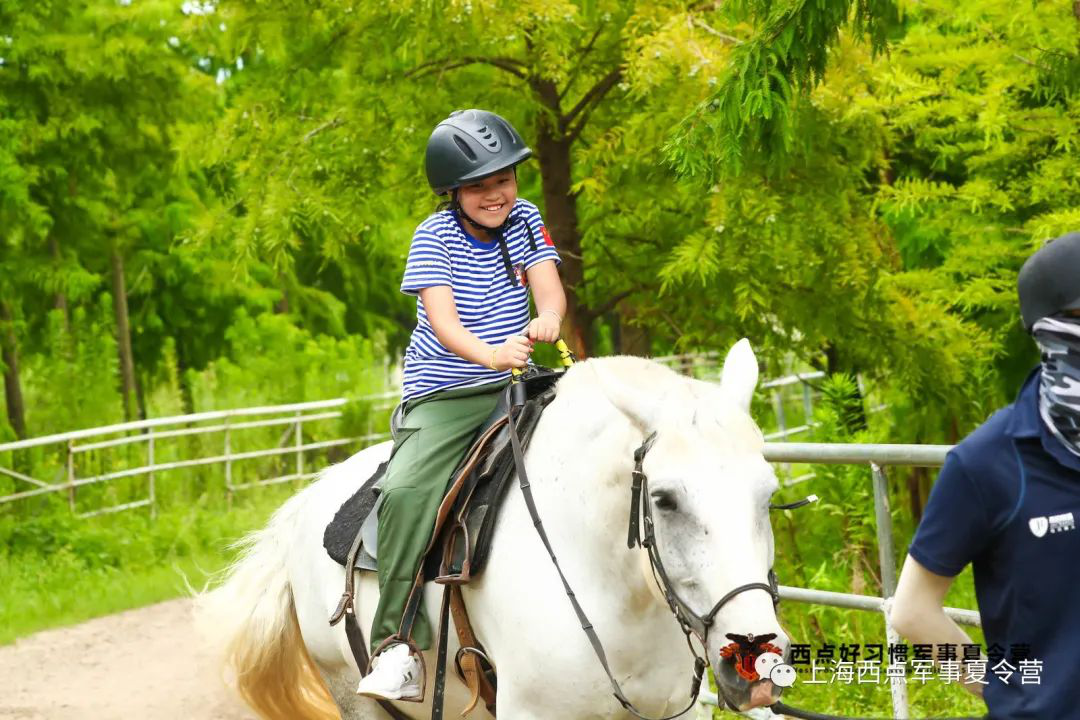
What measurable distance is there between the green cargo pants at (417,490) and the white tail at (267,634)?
140 cm

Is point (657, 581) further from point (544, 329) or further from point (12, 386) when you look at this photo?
point (12, 386)

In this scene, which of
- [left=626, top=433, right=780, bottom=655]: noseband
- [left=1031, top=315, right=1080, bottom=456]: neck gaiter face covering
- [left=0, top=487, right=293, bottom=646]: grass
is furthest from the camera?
[left=0, top=487, right=293, bottom=646]: grass

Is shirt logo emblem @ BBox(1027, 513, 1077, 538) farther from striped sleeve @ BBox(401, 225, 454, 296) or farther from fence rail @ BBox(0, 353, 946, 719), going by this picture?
striped sleeve @ BBox(401, 225, 454, 296)

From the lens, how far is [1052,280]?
7.89 ft

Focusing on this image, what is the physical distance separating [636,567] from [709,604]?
0.53 m

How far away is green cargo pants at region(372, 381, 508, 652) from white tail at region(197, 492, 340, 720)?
1395 mm

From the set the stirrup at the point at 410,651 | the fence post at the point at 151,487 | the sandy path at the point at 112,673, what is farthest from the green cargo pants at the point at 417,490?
the fence post at the point at 151,487

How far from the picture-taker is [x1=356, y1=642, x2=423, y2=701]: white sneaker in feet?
14.1

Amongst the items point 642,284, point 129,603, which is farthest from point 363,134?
point 129,603

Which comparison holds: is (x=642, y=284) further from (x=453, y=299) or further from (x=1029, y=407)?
(x=1029, y=407)

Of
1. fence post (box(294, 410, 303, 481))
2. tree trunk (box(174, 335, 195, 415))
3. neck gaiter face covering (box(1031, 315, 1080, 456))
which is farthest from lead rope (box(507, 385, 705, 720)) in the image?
tree trunk (box(174, 335, 195, 415))

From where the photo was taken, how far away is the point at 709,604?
10.5ft

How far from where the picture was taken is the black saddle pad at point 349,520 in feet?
16.1

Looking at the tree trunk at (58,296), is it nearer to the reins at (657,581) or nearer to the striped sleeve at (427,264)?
the striped sleeve at (427,264)
